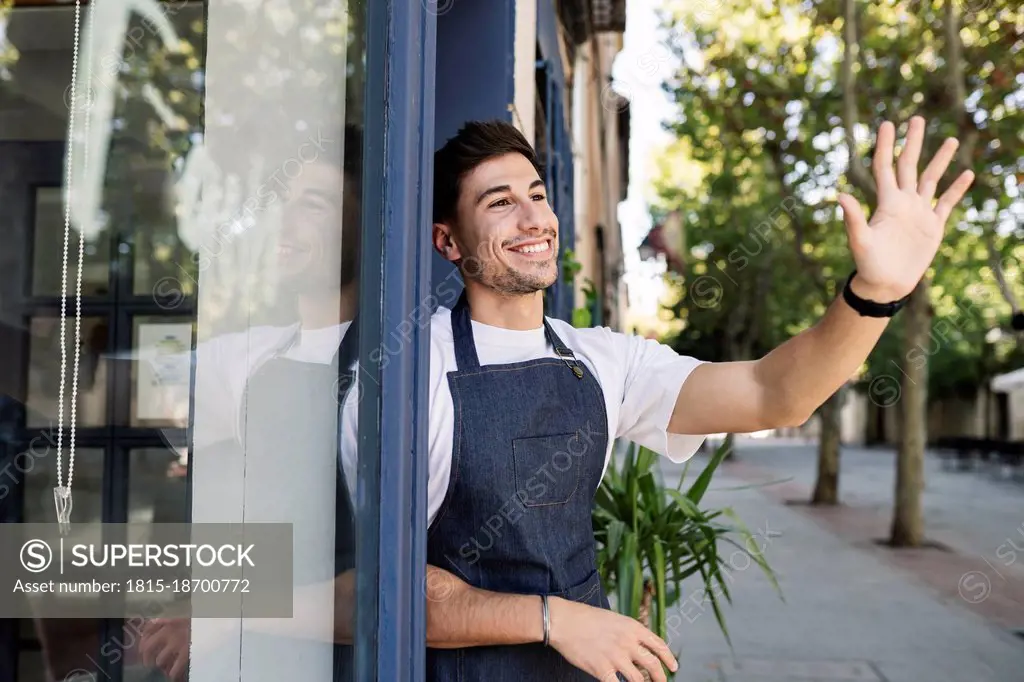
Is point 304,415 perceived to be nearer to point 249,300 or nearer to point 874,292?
point 249,300

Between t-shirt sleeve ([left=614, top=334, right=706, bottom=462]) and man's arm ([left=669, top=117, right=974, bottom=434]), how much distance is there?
0.09 feet

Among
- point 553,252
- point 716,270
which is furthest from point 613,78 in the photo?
point 553,252

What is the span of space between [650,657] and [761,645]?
499 centimetres

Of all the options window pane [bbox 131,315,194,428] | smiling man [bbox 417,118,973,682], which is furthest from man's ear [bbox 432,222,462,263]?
window pane [bbox 131,315,194,428]

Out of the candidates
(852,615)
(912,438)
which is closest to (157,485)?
(852,615)

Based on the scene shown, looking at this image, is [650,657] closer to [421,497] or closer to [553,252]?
[421,497]

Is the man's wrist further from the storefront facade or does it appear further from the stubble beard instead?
the storefront facade

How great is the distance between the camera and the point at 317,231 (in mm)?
1547

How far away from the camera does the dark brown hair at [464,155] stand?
6.15 ft

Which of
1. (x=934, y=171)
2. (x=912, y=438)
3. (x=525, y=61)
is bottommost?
(x=912, y=438)

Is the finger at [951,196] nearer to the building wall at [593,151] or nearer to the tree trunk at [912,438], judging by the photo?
the building wall at [593,151]

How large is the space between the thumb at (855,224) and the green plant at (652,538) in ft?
5.61

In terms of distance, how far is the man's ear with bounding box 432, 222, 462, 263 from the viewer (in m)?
1.89

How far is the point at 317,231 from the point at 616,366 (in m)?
0.69
